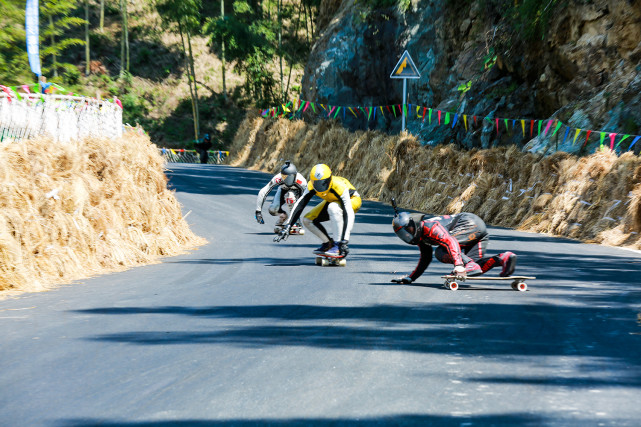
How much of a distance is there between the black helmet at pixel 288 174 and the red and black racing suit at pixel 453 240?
21.5 ft

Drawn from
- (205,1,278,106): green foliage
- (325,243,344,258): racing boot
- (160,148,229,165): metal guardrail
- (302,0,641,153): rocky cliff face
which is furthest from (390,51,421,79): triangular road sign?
(205,1,278,106): green foliage

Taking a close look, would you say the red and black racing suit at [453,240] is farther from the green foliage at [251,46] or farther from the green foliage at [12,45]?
the green foliage at [251,46]

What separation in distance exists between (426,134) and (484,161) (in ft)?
27.9

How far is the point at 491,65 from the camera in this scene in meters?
27.6

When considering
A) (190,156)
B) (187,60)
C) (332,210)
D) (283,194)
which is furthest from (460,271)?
(187,60)

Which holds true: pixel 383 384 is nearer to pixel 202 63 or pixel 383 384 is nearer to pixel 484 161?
pixel 484 161

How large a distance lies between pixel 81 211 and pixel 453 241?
600cm

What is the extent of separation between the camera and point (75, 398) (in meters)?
5.83

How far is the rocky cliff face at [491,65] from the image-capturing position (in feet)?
71.1

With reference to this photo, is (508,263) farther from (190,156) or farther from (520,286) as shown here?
(190,156)

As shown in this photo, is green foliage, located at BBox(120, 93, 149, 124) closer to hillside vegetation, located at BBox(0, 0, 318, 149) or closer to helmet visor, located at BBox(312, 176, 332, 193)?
hillside vegetation, located at BBox(0, 0, 318, 149)

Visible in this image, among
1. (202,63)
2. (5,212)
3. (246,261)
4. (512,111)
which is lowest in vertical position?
(246,261)

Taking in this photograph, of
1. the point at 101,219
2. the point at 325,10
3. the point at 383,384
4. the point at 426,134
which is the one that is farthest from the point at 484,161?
the point at 325,10

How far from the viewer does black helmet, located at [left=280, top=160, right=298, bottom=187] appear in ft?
56.1
